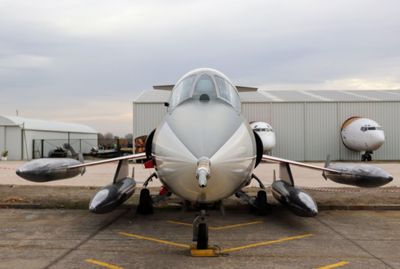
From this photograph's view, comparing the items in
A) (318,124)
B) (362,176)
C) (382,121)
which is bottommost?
(362,176)

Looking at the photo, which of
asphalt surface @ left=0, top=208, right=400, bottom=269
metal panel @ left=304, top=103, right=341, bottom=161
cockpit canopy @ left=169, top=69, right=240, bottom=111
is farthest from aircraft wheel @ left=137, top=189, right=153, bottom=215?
metal panel @ left=304, top=103, right=341, bottom=161

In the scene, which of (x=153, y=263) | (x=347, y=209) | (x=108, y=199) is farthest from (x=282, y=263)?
(x=347, y=209)

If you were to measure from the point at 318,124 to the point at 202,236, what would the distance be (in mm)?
35483

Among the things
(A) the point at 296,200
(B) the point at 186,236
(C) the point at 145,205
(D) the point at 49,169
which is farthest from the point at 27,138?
(A) the point at 296,200

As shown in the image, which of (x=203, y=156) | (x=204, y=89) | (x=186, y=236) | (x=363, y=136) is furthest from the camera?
(x=363, y=136)

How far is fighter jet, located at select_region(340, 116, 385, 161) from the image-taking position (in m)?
36.3

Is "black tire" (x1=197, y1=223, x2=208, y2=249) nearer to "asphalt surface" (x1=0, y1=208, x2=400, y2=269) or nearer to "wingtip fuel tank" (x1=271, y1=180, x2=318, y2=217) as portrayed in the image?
"asphalt surface" (x1=0, y1=208, x2=400, y2=269)

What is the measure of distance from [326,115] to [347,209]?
30161mm

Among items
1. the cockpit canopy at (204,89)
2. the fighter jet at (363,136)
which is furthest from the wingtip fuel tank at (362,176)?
the fighter jet at (363,136)

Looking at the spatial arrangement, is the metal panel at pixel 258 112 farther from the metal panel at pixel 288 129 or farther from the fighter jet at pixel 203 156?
the fighter jet at pixel 203 156

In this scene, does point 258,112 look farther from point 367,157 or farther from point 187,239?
point 187,239

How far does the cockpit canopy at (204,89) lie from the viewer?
7660 mm

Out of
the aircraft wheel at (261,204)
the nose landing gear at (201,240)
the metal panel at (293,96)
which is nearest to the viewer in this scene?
the nose landing gear at (201,240)

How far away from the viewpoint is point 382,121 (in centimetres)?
4147
